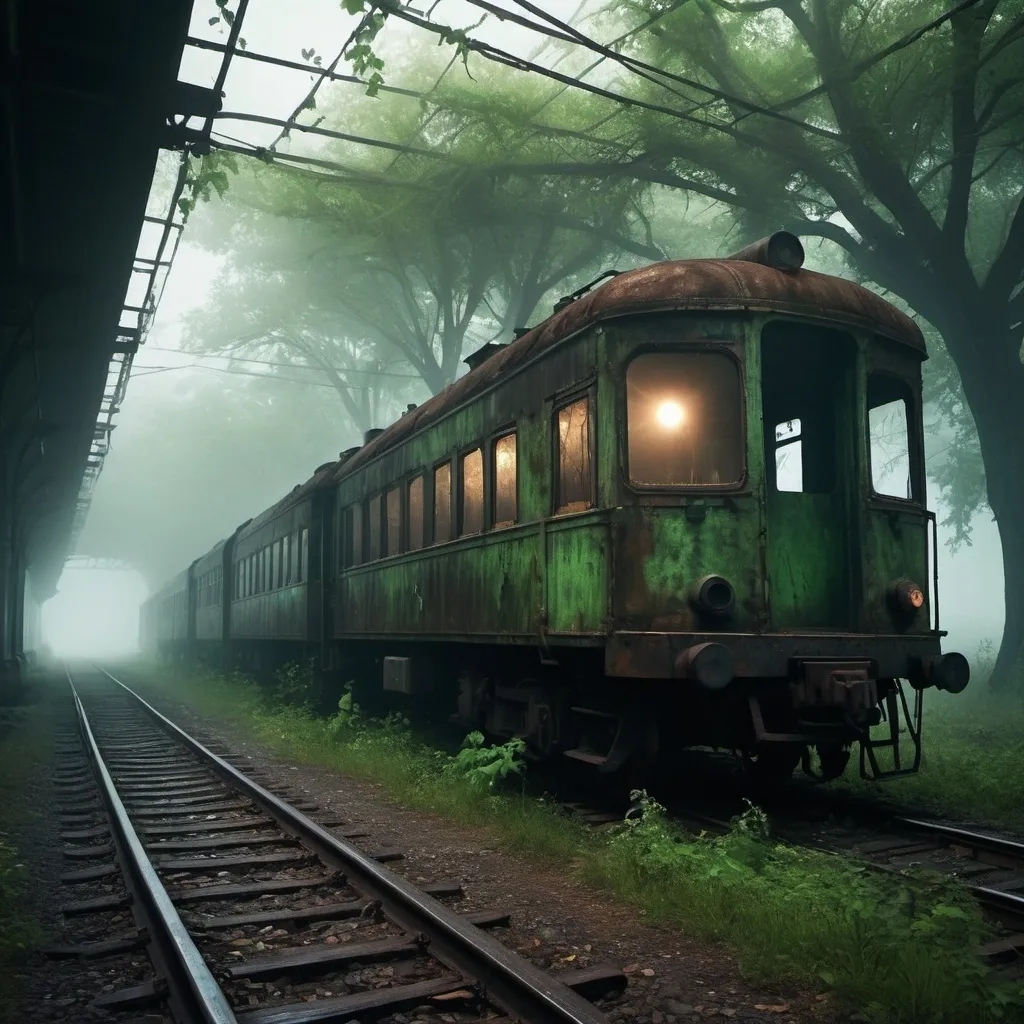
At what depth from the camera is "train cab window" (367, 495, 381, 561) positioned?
13.0 meters

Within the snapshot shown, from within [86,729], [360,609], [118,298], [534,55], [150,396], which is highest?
[150,396]

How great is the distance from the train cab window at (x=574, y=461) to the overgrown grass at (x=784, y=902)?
2.05m

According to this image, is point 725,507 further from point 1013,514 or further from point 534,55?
point 534,55

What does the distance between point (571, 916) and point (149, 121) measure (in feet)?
22.3

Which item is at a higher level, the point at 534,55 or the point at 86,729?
the point at 534,55

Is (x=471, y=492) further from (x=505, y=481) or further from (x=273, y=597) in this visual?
(x=273, y=597)

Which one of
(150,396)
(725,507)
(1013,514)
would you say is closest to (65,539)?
(150,396)

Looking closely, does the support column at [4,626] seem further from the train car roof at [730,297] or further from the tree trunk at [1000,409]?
the tree trunk at [1000,409]

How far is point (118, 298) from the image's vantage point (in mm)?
12188

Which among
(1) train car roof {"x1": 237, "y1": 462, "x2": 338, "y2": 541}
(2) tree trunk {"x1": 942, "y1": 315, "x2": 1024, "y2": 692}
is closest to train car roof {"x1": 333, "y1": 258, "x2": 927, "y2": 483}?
(1) train car roof {"x1": 237, "y1": 462, "x2": 338, "y2": 541}

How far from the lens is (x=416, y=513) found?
11336 millimetres

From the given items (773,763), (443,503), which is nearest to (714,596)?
(773,763)

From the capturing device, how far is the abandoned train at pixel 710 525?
6801mm

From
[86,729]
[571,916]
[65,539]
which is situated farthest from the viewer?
[65,539]
